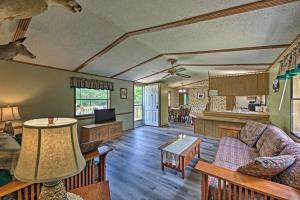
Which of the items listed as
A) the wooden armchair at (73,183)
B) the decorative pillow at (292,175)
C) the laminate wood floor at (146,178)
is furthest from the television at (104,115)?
the decorative pillow at (292,175)

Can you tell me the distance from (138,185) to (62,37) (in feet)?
9.40

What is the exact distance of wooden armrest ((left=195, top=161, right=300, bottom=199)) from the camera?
4.15 feet

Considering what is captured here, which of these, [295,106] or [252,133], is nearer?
[295,106]

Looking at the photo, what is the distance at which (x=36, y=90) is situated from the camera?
3.88 m

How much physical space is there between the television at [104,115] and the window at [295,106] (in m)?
4.84

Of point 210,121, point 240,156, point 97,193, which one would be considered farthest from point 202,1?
point 210,121

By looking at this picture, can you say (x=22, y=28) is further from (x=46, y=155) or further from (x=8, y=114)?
(x=46, y=155)

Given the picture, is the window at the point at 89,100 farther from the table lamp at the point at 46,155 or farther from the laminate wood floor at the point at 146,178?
the table lamp at the point at 46,155

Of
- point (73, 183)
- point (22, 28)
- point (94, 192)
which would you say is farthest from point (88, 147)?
point (22, 28)

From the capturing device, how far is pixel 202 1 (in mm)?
1724

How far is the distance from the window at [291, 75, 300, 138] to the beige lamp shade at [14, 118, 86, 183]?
318 centimetres

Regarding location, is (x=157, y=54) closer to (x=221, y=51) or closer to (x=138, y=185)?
(x=221, y=51)

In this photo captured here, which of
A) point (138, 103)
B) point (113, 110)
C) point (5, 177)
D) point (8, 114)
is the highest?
point (138, 103)

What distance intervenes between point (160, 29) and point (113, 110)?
3.92 metres
